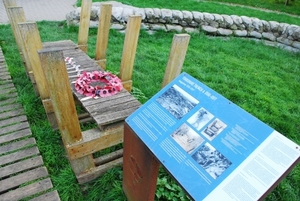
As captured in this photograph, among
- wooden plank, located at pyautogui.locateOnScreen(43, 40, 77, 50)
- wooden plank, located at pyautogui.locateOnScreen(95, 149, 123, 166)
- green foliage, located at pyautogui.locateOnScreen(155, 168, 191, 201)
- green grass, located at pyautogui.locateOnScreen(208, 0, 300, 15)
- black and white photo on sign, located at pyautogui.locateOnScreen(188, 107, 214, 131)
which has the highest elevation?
black and white photo on sign, located at pyautogui.locateOnScreen(188, 107, 214, 131)

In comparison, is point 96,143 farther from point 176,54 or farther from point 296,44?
point 296,44

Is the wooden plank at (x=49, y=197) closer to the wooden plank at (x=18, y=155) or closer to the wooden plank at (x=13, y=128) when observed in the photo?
the wooden plank at (x=18, y=155)

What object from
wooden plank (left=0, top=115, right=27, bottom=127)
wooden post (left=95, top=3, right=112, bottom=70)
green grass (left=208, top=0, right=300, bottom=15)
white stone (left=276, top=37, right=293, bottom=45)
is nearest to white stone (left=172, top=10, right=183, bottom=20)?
white stone (left=276, top=37, right=293, bottom=45)

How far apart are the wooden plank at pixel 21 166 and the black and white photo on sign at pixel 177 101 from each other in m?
1.60

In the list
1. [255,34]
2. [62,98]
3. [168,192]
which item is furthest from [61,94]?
[255,34]

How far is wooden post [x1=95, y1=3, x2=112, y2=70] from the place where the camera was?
334 centimetres

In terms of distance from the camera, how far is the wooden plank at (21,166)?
2.44m

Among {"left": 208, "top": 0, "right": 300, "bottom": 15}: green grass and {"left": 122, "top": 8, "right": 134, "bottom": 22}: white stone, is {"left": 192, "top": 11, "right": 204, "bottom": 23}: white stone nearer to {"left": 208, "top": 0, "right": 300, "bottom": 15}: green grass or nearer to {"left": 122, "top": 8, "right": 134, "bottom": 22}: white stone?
{"left": 122, "top": 8, "right": 134, "bottom": 22}: white stone

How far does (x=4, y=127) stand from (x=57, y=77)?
1685 mm

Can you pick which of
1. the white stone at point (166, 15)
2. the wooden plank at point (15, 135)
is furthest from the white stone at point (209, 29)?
the wooden plank at point (15, 135)

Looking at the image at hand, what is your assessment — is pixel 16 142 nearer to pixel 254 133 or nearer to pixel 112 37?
pixel 254 133

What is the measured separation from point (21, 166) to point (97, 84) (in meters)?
1.15

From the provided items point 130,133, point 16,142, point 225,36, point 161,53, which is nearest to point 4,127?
point 16,142

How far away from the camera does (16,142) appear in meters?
2.77
